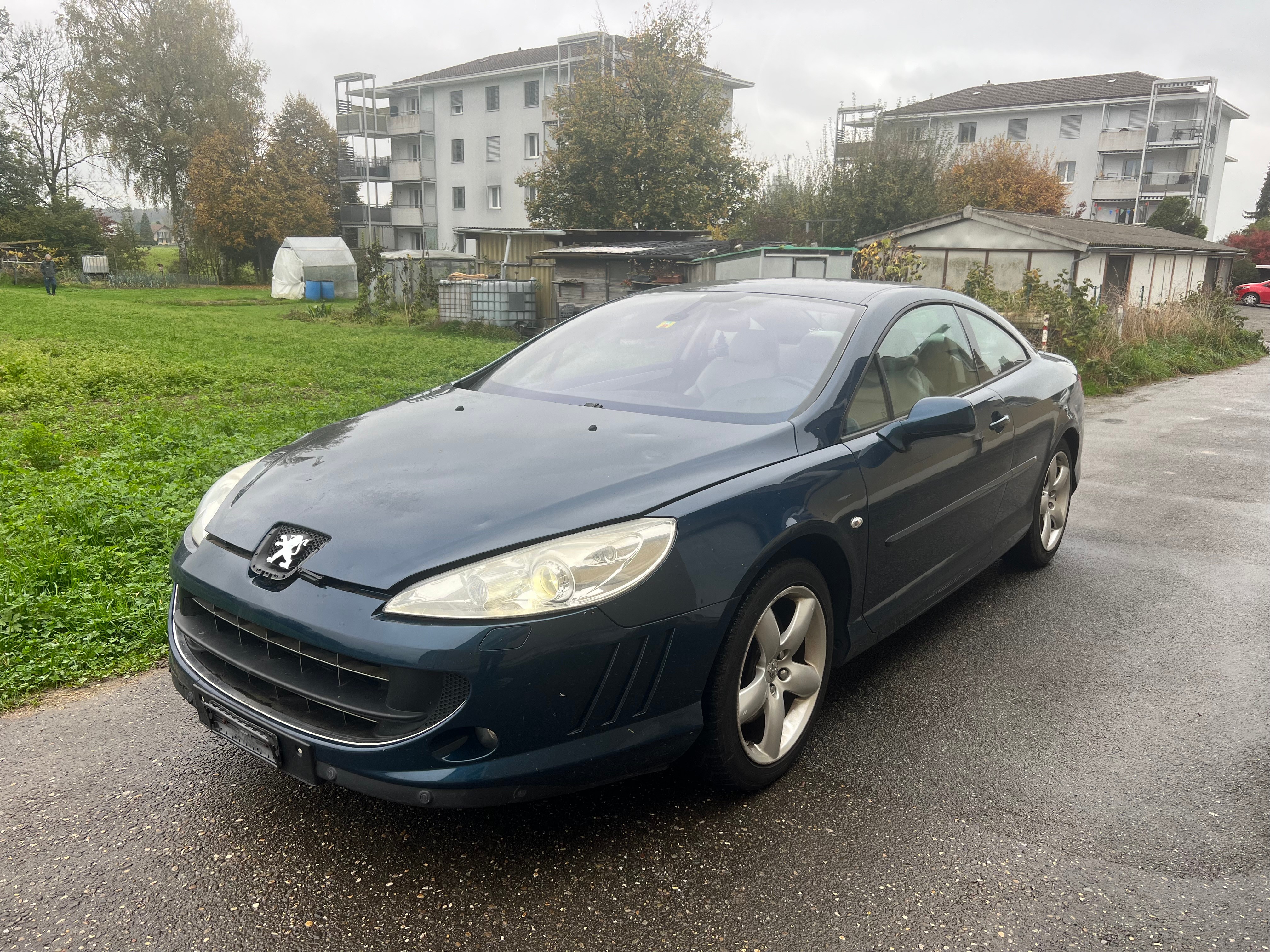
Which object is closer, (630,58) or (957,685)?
(957,685)

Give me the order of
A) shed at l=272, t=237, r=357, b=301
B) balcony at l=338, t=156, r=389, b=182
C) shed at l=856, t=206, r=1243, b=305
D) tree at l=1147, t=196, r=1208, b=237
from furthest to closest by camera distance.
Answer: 1. balcony at l=338, t=156, r=389, b=182
2. tree at l=1147, t=196, r=1208, b=237
3. shed at l=272, t=237, r=357, b=301
4. shed at l=856, t=206, r=1243, b=305

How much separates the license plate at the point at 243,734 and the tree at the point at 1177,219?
49.7m

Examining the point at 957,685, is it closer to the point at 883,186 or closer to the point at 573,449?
the point at 573,449

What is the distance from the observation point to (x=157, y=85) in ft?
155

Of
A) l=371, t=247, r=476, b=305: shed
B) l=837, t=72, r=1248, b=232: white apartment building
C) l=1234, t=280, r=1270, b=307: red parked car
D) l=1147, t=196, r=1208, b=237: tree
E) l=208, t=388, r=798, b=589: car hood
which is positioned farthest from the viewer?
l=837, t=72, r=1248, b=232: white apartment building

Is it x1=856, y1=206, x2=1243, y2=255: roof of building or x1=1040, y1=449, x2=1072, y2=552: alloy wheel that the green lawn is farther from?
x1=856, y1=206, x2=1243, y2=255: roof of building

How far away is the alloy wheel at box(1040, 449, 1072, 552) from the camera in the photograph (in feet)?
16.8

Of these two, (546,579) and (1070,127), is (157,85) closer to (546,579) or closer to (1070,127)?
(1070,127)

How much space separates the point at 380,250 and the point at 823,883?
91.7ft

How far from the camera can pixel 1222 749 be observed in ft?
11.0

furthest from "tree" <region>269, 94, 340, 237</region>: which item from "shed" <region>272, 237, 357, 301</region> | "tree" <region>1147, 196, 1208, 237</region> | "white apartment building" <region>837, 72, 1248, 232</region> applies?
"tree" <region>1147, 196, 1208, 237</region>

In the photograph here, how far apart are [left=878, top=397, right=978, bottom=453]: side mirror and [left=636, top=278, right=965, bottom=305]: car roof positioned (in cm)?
58

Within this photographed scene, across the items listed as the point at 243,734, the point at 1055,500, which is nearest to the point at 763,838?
the point at 243,734

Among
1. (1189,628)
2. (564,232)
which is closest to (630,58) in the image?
(564,232)
